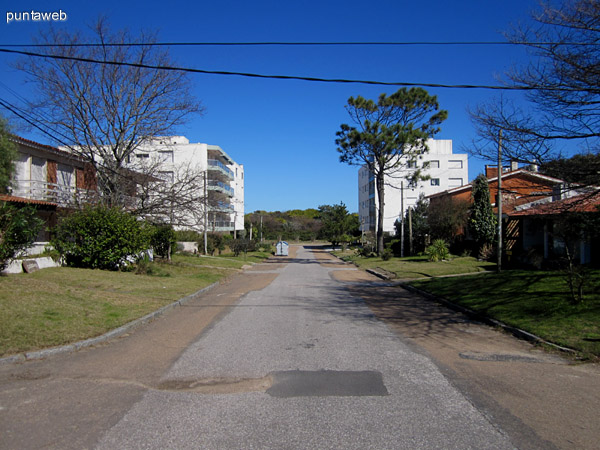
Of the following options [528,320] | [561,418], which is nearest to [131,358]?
[561,418]

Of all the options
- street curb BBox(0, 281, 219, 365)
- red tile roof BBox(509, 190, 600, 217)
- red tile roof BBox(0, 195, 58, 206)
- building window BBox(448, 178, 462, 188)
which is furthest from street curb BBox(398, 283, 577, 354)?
building window BBox(448, 178, 462, 188)

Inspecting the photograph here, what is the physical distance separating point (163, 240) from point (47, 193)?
19.4 feet

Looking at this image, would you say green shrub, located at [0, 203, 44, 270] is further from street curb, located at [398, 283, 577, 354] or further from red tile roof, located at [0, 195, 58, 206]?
street curb, located at [398, 283, 577, 354]

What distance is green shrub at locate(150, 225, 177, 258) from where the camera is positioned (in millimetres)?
24469

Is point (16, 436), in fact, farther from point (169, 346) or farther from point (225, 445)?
point (169, 346)

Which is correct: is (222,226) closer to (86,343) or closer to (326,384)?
(86,343)

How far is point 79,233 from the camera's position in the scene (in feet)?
57.2

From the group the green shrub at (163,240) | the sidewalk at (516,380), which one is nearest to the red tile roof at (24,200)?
the green shrub at (163,240)

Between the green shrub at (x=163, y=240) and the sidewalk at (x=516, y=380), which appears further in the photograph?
the green shrub at (x=163, y=240)

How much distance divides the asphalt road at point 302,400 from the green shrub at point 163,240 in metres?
16.4

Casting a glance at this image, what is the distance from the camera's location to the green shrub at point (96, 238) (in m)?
17.4

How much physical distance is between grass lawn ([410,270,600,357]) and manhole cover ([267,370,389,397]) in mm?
3815

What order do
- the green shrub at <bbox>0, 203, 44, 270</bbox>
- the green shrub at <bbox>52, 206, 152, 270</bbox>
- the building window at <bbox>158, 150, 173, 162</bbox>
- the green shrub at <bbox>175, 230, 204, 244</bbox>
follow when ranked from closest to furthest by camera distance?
the green shrub at <bbox>0, 203, 44, 270</bbox> < the green shrub at <bbox>52, 206, 152, 270</bbox> < the building window at <bbox>158, 150, 173, 162</bbox> < the green shrub at <bbox>175, 230, 204, 244</bbox>

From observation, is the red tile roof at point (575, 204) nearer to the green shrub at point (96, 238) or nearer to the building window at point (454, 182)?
the green shrub at point (96, 238)
